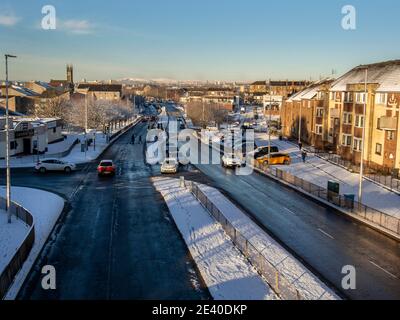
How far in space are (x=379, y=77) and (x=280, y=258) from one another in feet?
110

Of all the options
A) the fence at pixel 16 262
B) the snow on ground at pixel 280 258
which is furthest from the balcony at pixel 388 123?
the fence at pixel 16 262

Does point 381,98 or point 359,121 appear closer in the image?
point 381,98

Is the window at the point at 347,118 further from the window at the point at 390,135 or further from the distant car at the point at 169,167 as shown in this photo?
the distant car at the point at 169,167

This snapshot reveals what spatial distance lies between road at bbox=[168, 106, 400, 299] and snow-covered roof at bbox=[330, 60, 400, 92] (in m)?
16.1

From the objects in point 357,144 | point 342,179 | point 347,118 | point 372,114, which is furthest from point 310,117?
point 342,179

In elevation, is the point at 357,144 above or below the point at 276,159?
above

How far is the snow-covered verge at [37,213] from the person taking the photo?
17.9 meters

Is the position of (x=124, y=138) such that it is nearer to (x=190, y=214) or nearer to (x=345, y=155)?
(x=345, y=155)

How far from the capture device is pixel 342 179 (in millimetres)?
40875

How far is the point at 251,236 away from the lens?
77.3 feet

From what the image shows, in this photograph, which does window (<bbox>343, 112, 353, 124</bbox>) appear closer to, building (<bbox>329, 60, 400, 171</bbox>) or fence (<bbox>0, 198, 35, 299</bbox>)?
building (<bbox>329, 60, 400, 171</bbox>)

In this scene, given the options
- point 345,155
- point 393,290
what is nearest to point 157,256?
point 393,290

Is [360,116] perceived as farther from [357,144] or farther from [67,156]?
[67,156]

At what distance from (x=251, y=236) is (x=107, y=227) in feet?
24.7
